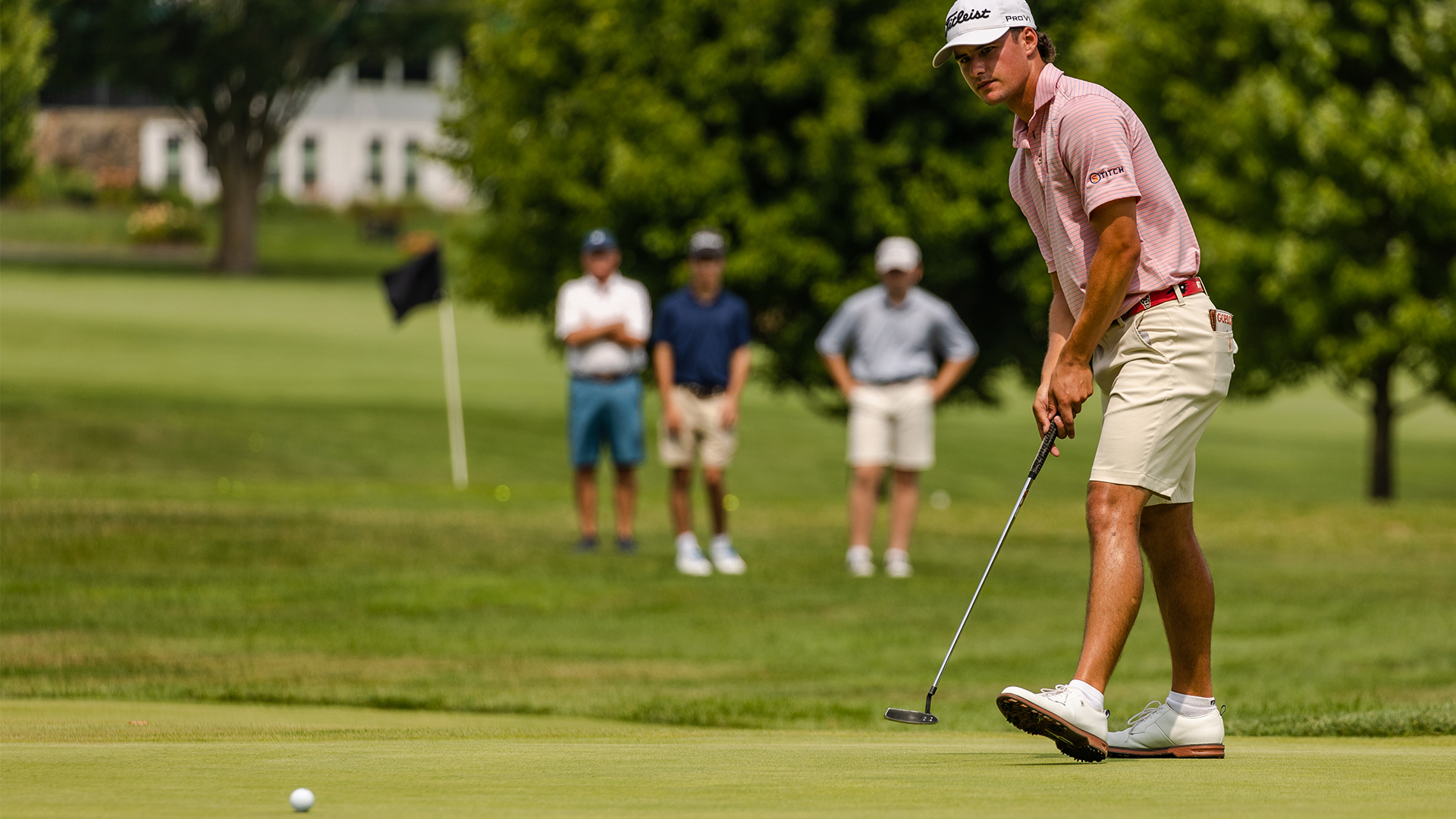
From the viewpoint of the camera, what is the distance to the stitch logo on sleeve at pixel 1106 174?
5.15 meters

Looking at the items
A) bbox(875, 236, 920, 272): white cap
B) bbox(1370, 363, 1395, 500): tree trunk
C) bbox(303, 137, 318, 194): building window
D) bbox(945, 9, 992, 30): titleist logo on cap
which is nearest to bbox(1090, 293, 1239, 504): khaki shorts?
bbox(945, 9, 992, 30): titleist logo on cap

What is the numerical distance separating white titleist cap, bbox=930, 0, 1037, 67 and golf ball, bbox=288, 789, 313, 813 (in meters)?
2.81

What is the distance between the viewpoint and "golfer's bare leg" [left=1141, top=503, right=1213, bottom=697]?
18.1 feet

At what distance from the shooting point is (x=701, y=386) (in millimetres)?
13000

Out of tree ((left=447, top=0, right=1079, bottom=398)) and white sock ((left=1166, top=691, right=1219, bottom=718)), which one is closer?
white sock ((left=1166, top=691, right=1219, bottom=718))

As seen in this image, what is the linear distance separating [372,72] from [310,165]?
768 cm

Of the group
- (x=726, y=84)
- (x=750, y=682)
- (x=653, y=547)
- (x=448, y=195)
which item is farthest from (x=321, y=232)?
(x=750, y=682)

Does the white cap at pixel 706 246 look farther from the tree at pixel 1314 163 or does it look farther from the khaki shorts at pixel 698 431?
the tree at pixel 1314 163

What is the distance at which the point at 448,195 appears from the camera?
8069cm

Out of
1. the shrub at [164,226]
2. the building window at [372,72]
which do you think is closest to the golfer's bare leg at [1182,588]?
the shrub at [164,226]

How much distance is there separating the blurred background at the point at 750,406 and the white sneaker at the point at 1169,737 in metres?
1.48

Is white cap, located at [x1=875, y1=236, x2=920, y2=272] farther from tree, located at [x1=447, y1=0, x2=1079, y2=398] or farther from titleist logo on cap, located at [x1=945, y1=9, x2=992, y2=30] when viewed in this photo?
tree, located at [x1=447, y1=0, x2=1079, y2=398]

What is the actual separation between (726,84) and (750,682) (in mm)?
13916

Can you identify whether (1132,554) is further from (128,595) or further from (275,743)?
(128,595)
